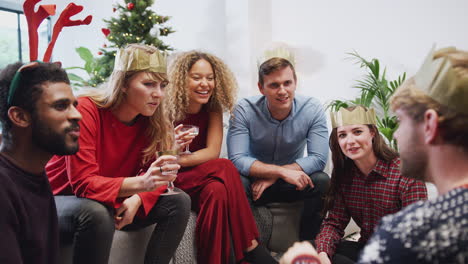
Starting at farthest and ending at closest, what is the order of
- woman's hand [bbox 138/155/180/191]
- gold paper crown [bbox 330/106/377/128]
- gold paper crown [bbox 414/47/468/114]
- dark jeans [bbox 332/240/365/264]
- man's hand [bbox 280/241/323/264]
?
gold paper crown [bbox 330/106/377/128] → dark jeans [bbox 332/240/365/264] → woman's hand [bbox 138/155/180/191] → man's hand [bbox 280/241/323/264] → gold paper crown [bbox 414/47/468/114]

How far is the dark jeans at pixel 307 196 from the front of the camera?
2838 mm

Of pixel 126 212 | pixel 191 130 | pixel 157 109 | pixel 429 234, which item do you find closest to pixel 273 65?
pixel 191 130

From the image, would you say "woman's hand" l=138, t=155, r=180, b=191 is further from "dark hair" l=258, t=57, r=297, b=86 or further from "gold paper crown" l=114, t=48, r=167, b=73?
"dark hair" l=258, t=57, r=297, b=86

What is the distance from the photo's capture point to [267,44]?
15.8 feet

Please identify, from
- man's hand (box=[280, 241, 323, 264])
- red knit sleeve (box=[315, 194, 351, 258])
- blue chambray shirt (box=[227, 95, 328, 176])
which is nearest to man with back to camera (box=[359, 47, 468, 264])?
man's hand (box=[280, 241, 323, 264])

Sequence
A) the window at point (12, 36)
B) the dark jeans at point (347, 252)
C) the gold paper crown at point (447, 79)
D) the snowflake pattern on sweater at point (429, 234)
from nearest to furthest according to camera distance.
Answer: the snowflake pattern on sweater at point (429, 234) → the gold paper crown at point (447, 79) → the dark jeans at point (347, 252) → the window at point (12, 36)

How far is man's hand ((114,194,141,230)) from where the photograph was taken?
2.01m

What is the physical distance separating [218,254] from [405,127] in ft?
4.84

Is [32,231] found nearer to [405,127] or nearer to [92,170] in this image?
[92,170]

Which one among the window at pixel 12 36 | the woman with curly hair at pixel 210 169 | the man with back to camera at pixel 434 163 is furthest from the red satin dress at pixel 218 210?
the window at pixel 12 36

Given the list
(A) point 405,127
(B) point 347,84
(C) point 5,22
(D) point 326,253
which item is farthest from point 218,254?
(C) point 5,22

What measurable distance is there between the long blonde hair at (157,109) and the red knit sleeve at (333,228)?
38.1 inches

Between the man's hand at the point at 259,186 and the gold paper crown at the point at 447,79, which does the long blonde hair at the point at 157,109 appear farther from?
the gold paper crown at the point at 447,79

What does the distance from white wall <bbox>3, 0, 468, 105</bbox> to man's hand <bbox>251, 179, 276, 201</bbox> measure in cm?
197
